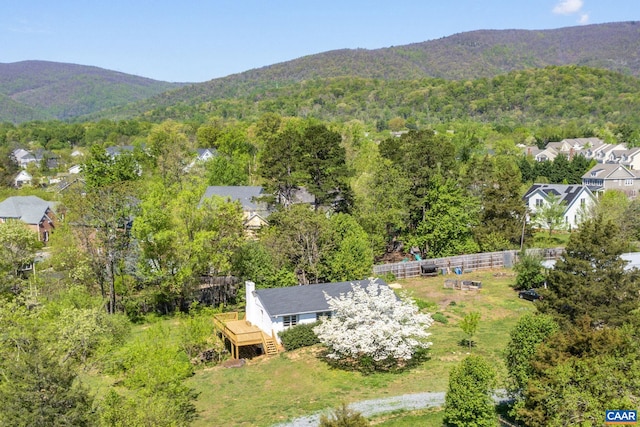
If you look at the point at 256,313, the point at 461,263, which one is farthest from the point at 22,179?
the point at 461,263

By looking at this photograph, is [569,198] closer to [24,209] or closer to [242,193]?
[242,193]

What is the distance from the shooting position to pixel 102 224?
39375 millimetres

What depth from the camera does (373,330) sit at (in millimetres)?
27812

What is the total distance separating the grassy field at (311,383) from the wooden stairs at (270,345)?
637 mm

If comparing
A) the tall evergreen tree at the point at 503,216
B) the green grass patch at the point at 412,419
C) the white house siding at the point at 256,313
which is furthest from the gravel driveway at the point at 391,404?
the tall evergreen tree at the point at 503,216

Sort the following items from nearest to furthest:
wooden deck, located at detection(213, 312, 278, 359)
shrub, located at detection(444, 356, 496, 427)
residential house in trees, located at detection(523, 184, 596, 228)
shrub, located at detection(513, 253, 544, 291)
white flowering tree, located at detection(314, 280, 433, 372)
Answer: shrub, located at detection(444, 356, 496, 427) < white flowering tree, located at detection(314, 280, 433, 372) < wooden deck, located at detection(213, 312, 278, 359) < shrub, located at detection(513, 253, 544, 291) < residential house in trees, located at detection(523, 184, 596, 228)

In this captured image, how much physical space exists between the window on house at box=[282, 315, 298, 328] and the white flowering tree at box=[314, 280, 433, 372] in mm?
2712

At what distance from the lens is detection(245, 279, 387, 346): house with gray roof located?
32.3 meters

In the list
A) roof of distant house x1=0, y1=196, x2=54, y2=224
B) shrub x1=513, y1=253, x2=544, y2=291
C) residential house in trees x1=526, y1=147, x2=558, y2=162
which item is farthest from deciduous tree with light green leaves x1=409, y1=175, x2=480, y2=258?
residential house in trees x1=526, y1=147, x2=558, y2=162

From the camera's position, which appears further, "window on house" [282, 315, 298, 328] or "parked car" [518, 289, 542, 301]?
"parked car" [518, 289, 542, 301]

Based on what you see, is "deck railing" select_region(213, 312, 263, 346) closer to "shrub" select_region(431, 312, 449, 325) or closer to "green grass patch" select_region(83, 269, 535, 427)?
"green grass patch" select_region(83, 269, 535, 427)

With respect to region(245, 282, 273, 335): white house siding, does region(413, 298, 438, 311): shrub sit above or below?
below

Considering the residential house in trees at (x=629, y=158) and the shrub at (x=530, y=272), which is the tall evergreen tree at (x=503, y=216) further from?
the residential house in trees at (x=629, y=158)

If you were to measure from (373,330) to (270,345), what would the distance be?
729 centimetres
